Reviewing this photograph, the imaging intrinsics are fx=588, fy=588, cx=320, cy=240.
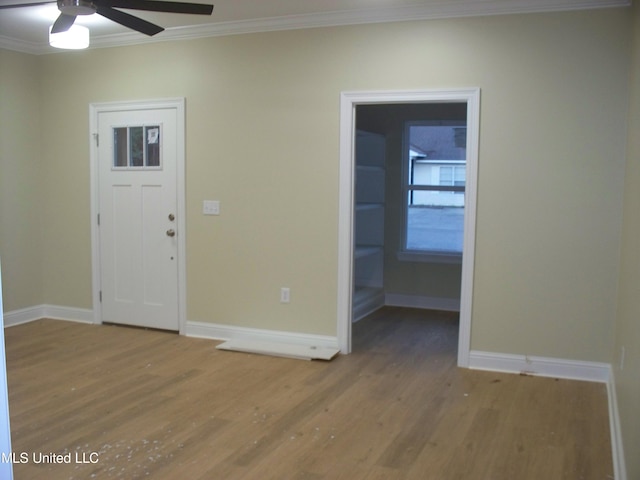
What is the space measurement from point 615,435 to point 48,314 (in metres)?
5.08

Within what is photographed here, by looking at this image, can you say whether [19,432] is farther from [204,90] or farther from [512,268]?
[512,268]

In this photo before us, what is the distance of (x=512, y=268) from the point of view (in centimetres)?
425

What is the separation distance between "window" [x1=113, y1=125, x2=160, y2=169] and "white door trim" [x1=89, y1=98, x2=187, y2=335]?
0.64 ft

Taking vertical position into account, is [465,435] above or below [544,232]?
below

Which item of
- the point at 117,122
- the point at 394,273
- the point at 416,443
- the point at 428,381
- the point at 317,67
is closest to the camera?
the point at 416,443

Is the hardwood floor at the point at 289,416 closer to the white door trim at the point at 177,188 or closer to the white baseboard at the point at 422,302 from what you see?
the white door trim at the point at 177,188

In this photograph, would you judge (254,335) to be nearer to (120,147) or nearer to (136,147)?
(136,147)

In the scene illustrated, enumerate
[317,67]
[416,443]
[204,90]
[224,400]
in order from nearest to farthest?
[416,443]
[224,400]
[317,67]
[204,90]

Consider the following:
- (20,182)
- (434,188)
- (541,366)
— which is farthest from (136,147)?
(541,366)

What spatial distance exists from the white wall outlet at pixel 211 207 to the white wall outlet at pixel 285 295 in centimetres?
88

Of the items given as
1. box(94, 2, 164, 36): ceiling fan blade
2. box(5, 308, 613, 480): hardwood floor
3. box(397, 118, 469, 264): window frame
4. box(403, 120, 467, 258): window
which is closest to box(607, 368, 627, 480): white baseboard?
box(5, 308, 613, 480): hardwood floor

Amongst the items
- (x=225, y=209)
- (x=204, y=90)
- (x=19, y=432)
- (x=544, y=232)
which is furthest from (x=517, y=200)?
(x=19, y=432)

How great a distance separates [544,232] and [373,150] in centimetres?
285

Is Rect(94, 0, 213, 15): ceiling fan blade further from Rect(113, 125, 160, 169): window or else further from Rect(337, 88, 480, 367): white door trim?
Rect(113, 125, 160, 169): window
